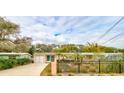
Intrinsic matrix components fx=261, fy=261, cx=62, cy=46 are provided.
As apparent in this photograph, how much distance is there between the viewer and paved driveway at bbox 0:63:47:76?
18.9 feet

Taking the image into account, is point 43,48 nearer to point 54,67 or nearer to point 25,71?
point 54,67

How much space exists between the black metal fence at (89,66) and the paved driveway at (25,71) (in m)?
0.44

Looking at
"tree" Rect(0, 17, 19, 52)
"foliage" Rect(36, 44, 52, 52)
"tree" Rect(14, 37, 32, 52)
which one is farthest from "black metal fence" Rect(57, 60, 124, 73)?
"tree" Rect(0, 17, 19, 52)

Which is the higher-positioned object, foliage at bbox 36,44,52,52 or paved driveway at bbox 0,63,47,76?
foliage at bbox 36,44,52,52

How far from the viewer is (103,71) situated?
19.1 ft

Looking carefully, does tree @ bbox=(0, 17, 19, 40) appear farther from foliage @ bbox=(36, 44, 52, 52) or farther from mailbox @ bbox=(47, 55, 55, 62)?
mailbox @ bbox=(47, 55, 55, 62)

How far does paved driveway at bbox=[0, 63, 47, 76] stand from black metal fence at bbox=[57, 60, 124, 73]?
0.44m

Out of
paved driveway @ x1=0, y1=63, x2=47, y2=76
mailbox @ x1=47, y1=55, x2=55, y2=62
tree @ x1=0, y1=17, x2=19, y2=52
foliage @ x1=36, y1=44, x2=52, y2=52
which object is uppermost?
tree @ x1=0, y1=17, x2=19, y2=52

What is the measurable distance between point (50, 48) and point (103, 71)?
4.24 feet
